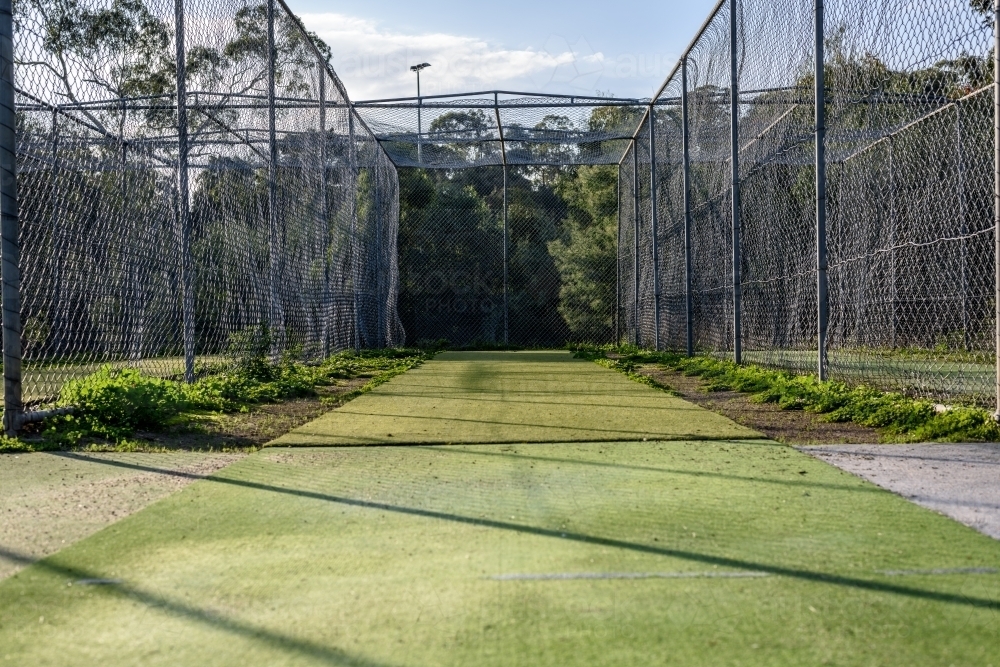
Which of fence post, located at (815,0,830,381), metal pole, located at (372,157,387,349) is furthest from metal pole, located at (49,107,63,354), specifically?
metal pole, located at (372,157,387,349)

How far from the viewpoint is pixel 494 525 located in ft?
8.46

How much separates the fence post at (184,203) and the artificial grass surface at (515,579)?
3192 mm

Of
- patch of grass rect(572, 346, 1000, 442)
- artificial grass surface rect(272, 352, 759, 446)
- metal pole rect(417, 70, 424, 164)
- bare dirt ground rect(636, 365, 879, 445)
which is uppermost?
metal pole rect(417, 70, 424, 164)

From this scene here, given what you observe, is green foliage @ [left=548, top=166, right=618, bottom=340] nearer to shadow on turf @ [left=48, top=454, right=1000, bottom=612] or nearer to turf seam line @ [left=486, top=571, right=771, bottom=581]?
shadow on turf @ [left=48, top=454, right=1000, bottom=612]

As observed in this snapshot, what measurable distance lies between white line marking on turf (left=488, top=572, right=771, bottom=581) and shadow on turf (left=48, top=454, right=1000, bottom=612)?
0.21ft

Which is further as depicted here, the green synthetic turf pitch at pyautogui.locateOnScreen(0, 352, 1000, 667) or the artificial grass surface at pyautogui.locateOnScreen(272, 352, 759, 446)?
the artificial grass surface at pyautogui.locateOnScreen(272, 352, 759, 446)

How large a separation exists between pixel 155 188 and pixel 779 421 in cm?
A: 460

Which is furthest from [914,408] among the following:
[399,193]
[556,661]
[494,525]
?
[399,193]

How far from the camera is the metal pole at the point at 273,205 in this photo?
25.8ft

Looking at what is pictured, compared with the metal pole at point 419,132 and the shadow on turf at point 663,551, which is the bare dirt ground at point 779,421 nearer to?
the shadow on turf at point 663,551

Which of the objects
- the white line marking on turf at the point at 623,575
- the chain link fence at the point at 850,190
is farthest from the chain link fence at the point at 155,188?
the chain link fence at the point at 850,190

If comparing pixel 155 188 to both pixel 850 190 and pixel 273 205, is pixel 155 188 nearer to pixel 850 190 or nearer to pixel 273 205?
pixel 273 205

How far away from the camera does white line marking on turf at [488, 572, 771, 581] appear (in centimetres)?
206

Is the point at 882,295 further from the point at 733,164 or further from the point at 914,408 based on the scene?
the point at 914,408
